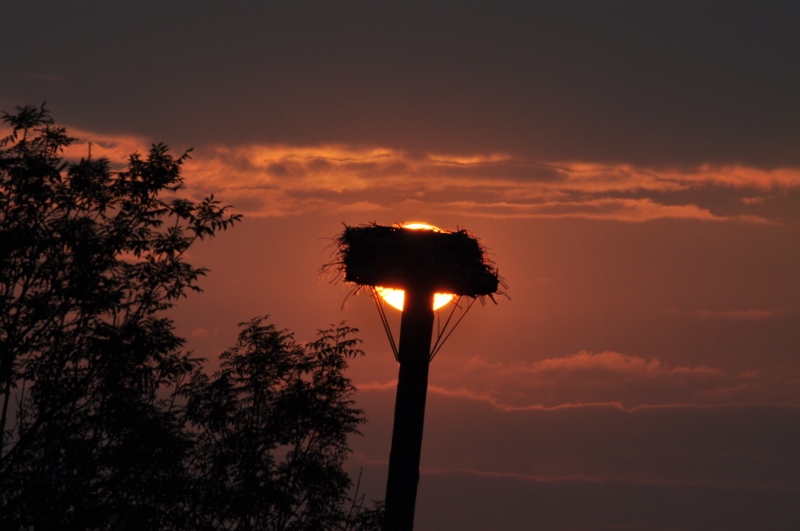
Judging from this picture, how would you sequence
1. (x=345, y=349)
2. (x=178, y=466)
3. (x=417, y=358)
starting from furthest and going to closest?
(x=345, y=349)
(x=178, y=466)
(x=417, y=358)

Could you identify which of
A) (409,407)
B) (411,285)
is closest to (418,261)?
(411,285)

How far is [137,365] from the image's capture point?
1662cm

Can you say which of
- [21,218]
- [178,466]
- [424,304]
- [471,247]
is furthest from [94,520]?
[471,247]

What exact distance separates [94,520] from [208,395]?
545cm

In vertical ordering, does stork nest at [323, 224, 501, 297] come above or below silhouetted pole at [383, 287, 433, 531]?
above

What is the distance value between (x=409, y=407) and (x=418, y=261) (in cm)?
230

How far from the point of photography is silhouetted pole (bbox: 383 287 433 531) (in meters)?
14.9

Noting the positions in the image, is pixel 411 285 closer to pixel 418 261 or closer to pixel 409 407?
pixel 418 261

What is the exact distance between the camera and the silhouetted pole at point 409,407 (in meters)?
14.9

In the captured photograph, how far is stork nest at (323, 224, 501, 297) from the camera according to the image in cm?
1534

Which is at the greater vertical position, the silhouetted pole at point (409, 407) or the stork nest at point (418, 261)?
the stork nest at point (418, 261)

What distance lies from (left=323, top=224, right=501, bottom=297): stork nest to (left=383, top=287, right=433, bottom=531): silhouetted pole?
12.4 inches

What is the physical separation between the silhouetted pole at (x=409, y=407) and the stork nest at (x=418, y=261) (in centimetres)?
32

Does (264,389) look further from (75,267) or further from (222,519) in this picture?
(75,267)
